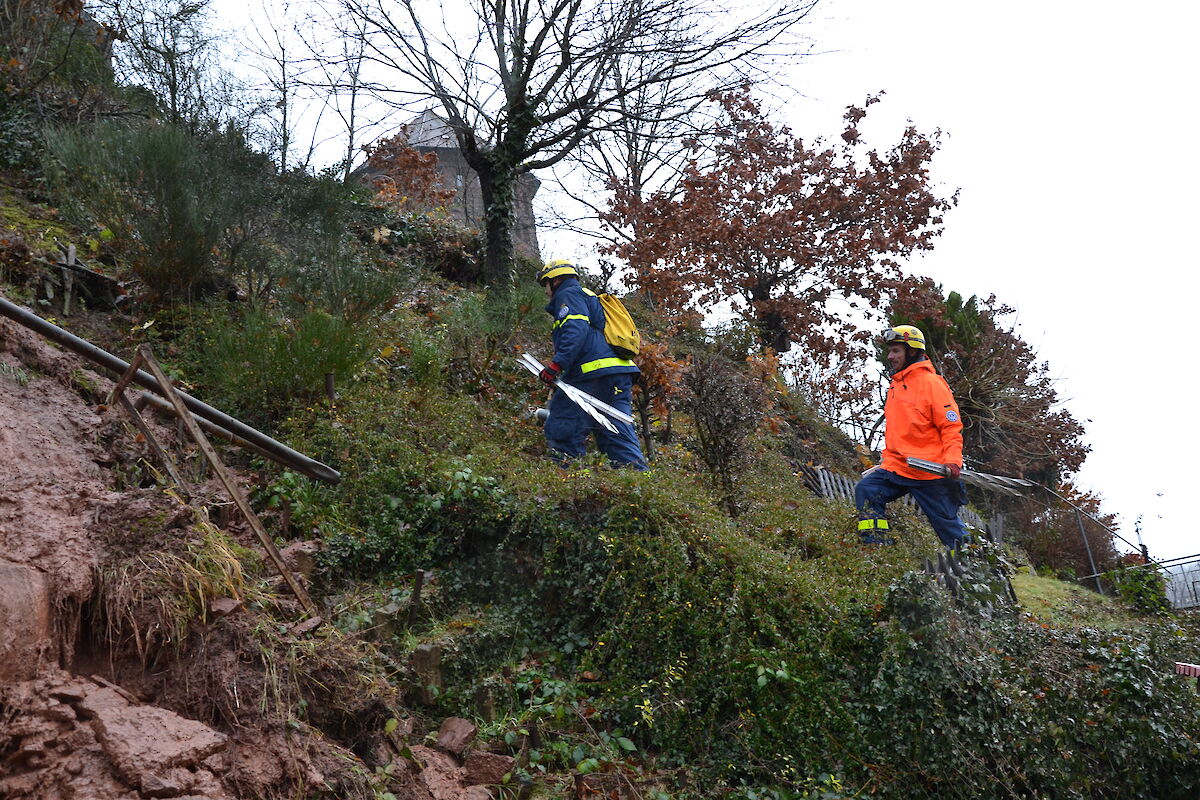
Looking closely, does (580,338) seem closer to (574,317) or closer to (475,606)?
(574,317)

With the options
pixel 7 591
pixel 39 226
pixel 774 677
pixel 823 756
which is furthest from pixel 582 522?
pixel 39 226

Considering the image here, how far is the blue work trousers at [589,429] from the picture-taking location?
738cm

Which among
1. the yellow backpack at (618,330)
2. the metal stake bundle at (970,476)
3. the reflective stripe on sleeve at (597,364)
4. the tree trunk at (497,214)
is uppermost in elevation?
the tree trunk at (497,214)

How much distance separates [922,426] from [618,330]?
2.61 m

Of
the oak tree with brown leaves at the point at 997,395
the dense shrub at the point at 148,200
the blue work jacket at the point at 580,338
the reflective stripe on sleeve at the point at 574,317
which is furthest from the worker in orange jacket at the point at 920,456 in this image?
the oak tree with brown leaves at the point at 997,395

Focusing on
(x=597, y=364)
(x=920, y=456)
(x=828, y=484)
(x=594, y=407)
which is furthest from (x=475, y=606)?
(x=828, y=484)

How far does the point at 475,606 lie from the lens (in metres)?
5.64

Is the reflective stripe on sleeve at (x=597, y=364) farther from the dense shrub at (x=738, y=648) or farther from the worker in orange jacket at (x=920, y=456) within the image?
the worker in orange jacket at (x=920, y=456)

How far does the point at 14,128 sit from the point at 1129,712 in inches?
412

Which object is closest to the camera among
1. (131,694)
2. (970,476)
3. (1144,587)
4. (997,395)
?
(131,694)

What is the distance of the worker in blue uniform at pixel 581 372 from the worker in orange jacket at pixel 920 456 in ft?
6.27

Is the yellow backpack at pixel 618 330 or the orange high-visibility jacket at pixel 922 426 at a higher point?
the yellow backpack at pixel 618 330

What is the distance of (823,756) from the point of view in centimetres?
467

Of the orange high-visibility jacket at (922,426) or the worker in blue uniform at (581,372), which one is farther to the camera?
the worker in blue uniform at (581,372)
